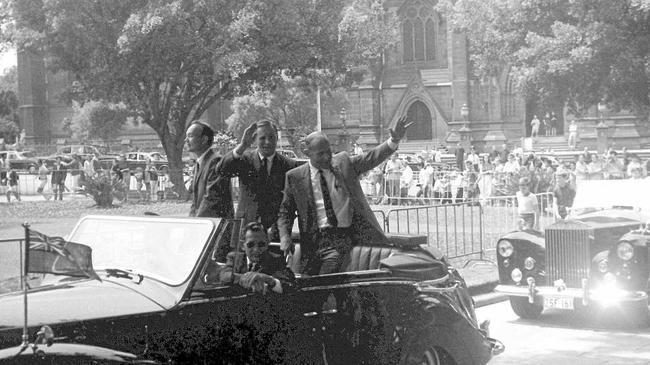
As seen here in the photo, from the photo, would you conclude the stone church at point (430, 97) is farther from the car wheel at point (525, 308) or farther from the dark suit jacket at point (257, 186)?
the dark suit jacket at point (257, 186)

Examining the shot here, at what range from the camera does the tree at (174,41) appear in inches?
1101

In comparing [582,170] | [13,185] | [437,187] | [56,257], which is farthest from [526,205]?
[13,185]

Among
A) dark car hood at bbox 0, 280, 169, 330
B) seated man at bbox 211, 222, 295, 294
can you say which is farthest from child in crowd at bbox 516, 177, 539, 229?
dark car hood at bbox 0, 280, 169, 330

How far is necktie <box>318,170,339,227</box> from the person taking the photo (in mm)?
7449

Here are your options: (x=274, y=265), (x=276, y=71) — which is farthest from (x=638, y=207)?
(x=276, y=71)

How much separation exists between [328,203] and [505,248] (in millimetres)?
4615

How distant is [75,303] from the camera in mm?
4941

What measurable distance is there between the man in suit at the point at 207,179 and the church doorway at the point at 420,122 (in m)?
49.4

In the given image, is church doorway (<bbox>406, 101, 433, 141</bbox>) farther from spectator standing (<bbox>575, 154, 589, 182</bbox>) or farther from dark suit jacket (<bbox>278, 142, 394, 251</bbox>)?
dark suit jacket (<bbox>278, 142, 394, 251</bbox>)

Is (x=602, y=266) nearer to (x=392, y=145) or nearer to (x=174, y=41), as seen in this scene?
(x=392, y=145)

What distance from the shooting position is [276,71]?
31156mm

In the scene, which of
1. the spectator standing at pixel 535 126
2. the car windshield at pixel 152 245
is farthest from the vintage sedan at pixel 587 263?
the spectator standing at pixel 535 126

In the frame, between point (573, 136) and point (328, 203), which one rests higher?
point (573, 136)

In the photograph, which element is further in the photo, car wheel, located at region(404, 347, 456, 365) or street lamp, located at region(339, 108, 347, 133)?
street lamp, located at region(339, 108, 347, 133)
